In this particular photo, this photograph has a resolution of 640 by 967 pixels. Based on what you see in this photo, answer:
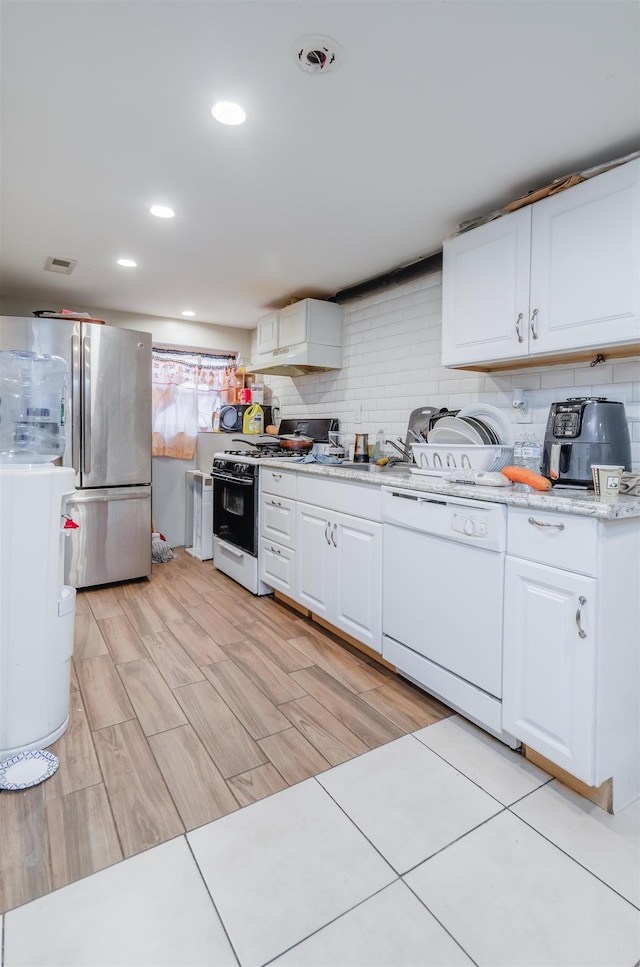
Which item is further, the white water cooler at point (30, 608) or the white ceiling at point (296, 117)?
the white water cooler at point (30, 608)

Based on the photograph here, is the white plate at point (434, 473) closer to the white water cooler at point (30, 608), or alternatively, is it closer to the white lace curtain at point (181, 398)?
the white water cooler at point (30, 608)

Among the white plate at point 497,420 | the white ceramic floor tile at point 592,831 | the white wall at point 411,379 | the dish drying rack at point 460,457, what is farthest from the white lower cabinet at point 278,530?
the white ceramic floor tile at point 592,831

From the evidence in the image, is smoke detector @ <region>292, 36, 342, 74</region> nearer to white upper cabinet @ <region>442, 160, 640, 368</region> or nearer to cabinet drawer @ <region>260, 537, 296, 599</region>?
white upper cabinet @ <region>442, 160, 640, 368</region>

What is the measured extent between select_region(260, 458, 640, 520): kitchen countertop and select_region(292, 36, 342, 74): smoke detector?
1438 millimetres

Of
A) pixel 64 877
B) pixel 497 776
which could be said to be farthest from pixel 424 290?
pixel 64 877

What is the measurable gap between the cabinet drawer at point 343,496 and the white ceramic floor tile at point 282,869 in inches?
47.6

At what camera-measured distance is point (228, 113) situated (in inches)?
64.7

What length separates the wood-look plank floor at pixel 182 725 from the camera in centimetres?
136

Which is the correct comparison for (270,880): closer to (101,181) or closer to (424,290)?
(101,181)

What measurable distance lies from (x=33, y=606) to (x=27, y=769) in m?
0.54

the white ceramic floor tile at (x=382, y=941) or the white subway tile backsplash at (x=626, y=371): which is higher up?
the white subway tile backsplash at (x=626, y=371)

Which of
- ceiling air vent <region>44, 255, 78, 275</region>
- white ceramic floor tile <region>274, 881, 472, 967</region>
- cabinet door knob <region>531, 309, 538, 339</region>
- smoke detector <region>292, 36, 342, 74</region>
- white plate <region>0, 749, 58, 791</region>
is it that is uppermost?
ceiling air vent <region>44, 255, 78, 275</region>

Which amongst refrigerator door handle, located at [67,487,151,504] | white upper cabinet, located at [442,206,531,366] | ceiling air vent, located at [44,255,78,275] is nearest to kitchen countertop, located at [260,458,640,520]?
white upper cabinet, located at [442,206,531,366]

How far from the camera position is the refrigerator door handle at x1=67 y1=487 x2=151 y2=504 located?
3299 millimetres
